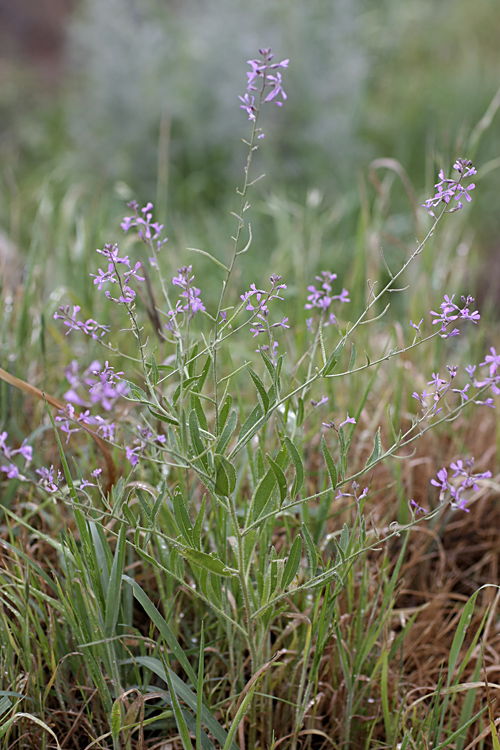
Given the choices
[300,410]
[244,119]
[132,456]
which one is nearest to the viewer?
[132,456]

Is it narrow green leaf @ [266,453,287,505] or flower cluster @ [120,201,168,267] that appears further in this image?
flower cluster @ [120,201,168,267]

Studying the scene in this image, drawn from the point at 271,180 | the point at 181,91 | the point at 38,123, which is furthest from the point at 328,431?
the point at 38,123

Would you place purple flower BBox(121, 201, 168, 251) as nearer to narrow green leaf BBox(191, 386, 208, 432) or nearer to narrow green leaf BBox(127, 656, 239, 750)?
narrow green leaf BBox(191, 386, 208, 432)

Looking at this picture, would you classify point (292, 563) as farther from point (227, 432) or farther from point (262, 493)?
point (227, 432)

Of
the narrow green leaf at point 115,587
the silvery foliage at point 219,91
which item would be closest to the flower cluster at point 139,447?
the narrow green leaf at point 115,587

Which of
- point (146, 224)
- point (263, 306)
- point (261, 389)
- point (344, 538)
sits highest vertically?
point (146, 224)

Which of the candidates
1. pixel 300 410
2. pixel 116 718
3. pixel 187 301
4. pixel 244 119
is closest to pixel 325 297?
pixel 300 410

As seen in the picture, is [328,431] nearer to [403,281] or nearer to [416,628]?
[416,628]

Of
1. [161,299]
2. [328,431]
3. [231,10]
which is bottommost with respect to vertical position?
[328,431]

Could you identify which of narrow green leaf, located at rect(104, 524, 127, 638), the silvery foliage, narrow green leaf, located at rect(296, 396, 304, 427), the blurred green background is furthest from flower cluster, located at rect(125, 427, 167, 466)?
the silvery foliage

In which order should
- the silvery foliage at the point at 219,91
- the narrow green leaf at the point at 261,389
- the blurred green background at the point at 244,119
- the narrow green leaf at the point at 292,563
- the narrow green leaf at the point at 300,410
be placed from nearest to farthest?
the narrow green leaf at the point at 261,389 < the narrow green leaf at the point at 292,563 < the narrow green leaf at the point at 300,410 < the blurred green background at the point at 244,119 < the silvery foliage at the point at 219,91

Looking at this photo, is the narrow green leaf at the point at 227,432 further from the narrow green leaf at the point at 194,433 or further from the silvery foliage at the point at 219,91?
the silvery foliage at the point at 219,91
